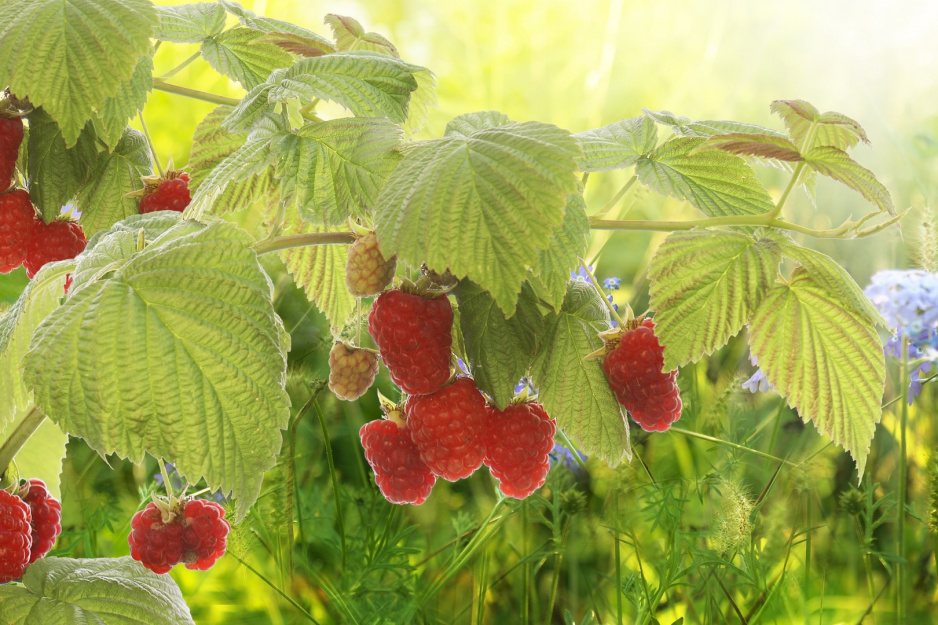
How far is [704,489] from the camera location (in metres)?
1.12

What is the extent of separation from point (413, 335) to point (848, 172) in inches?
8.2

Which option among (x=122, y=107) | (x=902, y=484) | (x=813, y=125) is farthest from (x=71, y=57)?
(x=902, y=484)

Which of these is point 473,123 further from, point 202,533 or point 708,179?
point 202,533

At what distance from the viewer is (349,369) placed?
448 mm

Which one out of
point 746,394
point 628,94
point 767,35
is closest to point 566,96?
point 628,94

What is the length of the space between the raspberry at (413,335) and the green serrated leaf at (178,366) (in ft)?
0.17

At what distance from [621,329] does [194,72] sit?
2128mm

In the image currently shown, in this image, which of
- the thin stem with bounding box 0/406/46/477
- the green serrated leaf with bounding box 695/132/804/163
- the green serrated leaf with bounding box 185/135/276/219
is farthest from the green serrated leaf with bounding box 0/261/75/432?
the green serrated leaf with bounding box 695/132/804/163

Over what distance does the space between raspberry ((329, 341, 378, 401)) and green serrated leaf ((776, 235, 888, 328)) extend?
0.70ft

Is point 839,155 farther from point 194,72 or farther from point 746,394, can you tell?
point 194,72

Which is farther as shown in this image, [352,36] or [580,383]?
[352,36]

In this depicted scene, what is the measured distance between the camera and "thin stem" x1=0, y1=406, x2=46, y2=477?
42 centimetres

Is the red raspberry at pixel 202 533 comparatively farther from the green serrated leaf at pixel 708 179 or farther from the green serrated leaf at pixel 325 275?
the green serrated leaf at pixel 708 179

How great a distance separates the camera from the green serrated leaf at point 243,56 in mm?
535
